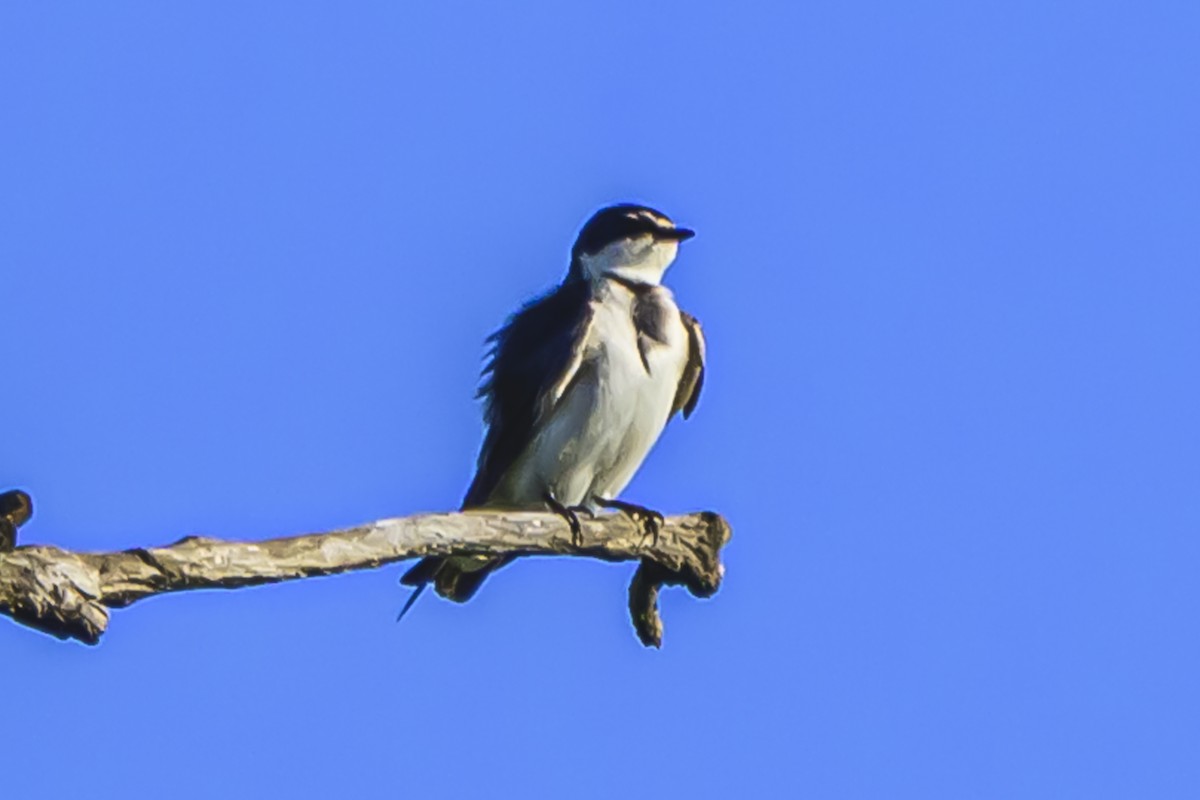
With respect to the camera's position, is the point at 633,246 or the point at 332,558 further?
the point at 633,246

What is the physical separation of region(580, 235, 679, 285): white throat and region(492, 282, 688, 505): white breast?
179 millimetres

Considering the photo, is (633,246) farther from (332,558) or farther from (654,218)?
(332,558)

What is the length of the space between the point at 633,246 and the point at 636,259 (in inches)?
2.7

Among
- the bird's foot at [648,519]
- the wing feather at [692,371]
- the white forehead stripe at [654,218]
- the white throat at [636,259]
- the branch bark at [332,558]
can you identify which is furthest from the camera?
the white forehead stripe at [654,218]

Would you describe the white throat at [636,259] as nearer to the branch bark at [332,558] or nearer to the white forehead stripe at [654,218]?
the white forehead stripe at [654,218]

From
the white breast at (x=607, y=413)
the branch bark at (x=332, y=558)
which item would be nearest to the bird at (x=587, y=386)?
the white breast at (x=607, y=413)

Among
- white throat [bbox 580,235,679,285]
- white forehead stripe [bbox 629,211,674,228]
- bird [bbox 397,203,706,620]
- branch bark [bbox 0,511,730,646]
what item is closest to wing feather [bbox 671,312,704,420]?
bird [bbox 397,203,706,620]

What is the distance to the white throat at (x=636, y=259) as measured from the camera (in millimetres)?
11492

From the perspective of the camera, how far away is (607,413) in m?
10.9

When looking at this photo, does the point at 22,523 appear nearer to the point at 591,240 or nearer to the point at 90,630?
the point at 90,630

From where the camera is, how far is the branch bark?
23.6ft

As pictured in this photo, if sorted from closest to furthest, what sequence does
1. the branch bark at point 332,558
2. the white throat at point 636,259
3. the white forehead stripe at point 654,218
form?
the branch bark at point 332,558, the white throat at point 636,259, the white forehead stripe at point 654,218

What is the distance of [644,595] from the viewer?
955 centimetres

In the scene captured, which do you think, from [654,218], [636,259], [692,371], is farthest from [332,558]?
[654,218]
